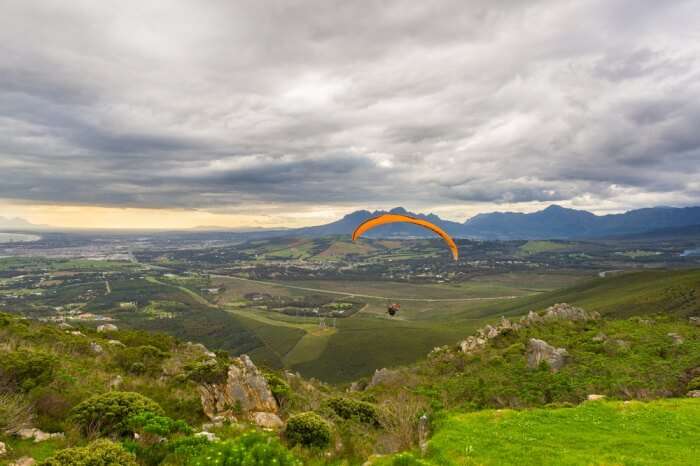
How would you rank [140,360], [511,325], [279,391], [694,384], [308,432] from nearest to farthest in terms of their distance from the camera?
[308,432] → [694,384] → [279,391] → [140,360] → [511,325]

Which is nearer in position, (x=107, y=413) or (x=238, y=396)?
(x=107, y=413)

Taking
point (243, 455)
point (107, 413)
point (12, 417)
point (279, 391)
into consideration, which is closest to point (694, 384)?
point (279, 391)

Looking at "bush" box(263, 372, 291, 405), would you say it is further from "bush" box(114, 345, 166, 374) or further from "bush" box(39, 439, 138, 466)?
"bush" box(39, 439, 138, 466)

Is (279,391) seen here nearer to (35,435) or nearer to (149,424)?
(149,424)

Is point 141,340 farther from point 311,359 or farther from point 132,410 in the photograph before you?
point 311,359

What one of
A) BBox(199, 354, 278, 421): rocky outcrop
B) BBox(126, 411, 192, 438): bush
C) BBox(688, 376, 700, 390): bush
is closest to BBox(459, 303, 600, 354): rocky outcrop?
BBox(688, 376, 700, 390): bush

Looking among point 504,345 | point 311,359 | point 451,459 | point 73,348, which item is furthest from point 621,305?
point 73,348

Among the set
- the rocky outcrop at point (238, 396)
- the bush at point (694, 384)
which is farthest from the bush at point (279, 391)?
the bush at point (694, 384)
